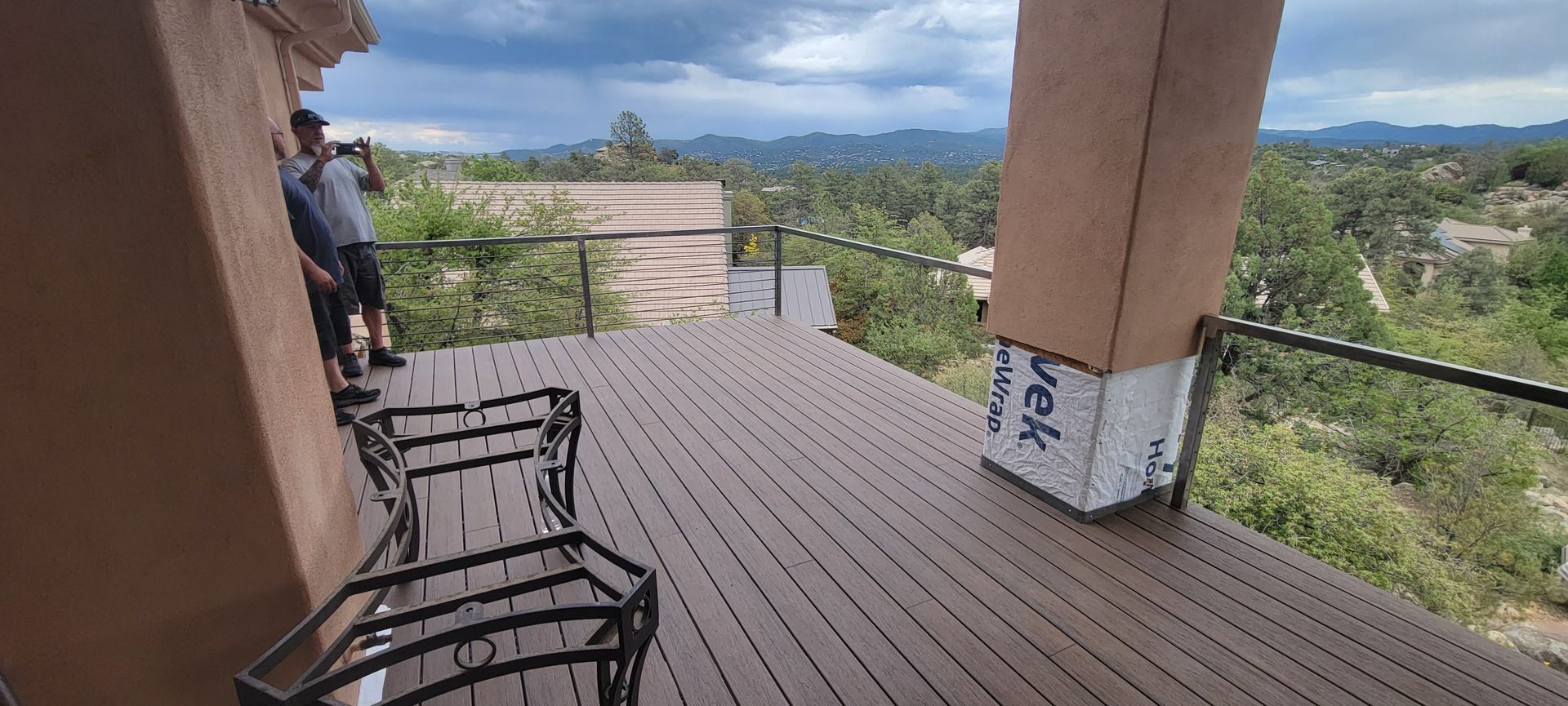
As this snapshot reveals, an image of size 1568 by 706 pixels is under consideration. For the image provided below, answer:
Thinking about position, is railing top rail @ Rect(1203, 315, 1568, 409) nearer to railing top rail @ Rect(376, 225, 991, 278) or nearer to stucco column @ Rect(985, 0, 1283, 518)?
stucco column @ Rect(985, 0, 1283, 518)

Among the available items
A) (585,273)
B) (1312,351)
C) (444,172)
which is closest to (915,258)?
(1312,351)

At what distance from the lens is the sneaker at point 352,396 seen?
3.23m

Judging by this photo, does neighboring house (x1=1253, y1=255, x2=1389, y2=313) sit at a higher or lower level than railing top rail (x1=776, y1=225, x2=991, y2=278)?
lower

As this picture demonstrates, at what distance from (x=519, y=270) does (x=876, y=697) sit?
21.9ft

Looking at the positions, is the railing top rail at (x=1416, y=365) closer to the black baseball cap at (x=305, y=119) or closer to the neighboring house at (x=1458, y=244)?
the black baseball cap at (x=305, y=119)

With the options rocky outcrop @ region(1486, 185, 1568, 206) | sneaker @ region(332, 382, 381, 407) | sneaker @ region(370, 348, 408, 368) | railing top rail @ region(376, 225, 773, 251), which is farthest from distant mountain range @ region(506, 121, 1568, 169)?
sneaker @ region(332, 382, 381, 407)

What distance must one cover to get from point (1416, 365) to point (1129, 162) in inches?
35.6

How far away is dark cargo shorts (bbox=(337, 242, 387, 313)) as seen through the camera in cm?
345

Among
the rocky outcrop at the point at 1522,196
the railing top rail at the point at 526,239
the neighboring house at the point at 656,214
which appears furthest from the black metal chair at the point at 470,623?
the rocky outcrop at the point at 1522,196

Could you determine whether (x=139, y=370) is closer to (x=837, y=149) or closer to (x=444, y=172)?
(x=444, y=172)

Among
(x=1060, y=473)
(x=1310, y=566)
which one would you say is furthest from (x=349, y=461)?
(x=1310, y=566)

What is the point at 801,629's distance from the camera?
65.9 inches

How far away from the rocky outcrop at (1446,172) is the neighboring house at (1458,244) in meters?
1.40

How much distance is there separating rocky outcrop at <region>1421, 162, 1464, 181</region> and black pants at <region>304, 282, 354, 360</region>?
16923 mm
